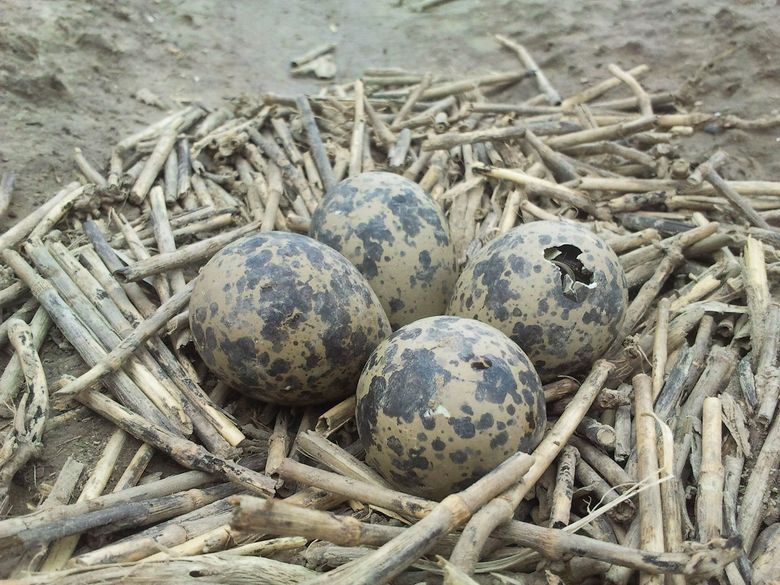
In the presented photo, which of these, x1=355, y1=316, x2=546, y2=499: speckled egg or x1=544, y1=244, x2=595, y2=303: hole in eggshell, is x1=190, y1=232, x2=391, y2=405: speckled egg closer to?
x1=355, y1=316, x2=546, y2=499: speckled egg

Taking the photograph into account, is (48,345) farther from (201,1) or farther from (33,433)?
(201,1)

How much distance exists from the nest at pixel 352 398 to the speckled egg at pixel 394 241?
1.51 ft

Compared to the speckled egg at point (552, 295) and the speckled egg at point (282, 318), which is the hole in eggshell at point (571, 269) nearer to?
the speckled egg at point (552, 295)

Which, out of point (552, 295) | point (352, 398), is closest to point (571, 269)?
point (552, 295)

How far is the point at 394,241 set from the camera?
2855mm

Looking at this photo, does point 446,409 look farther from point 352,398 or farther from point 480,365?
point 352,398

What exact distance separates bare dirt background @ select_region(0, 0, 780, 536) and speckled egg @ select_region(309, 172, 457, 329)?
1774mm

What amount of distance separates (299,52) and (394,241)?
388cm

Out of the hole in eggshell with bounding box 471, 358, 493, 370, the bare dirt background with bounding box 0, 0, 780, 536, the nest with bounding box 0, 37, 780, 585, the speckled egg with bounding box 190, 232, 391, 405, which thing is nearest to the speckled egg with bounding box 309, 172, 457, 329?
the speckled egg with bounding box 190, 232, 391, 405

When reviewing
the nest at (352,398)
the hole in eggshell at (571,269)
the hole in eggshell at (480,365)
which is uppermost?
the hole in eggshell at (571,269)

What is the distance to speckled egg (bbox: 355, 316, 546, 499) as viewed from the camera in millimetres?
2176

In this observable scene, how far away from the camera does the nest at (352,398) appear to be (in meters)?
2.00

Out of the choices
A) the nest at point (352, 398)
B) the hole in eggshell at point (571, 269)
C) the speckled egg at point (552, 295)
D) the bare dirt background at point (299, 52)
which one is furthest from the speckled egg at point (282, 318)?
the bare dirt background at point (299, 52)

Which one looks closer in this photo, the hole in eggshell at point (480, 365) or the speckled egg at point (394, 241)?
the hole in eggshell at point (480, 365)
